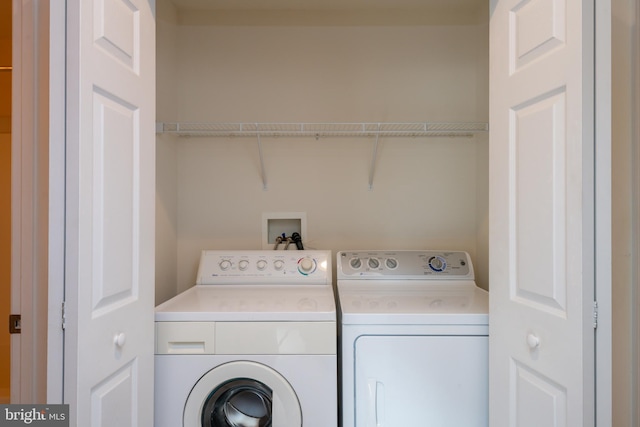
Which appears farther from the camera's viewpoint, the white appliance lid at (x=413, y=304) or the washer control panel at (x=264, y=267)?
the washer control panel at (x=264, y=267)

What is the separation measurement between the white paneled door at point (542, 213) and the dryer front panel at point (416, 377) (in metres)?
0.12

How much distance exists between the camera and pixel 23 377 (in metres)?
1.18

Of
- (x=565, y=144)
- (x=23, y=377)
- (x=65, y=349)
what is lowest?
(x=23, y=377)

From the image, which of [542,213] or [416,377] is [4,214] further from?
[542,213]

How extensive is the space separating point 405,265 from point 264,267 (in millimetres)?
802

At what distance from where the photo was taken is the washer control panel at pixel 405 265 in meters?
2.14

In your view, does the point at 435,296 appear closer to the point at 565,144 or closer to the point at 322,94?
the point at 565,144

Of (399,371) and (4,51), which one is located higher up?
(4,51)

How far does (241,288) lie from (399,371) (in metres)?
0.95

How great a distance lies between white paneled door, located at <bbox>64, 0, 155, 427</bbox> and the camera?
990 millimetres

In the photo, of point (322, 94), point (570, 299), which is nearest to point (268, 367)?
point (570, 299)

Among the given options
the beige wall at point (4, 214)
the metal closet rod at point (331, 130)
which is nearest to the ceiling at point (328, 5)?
the metal closet rod at point (331, 130)
